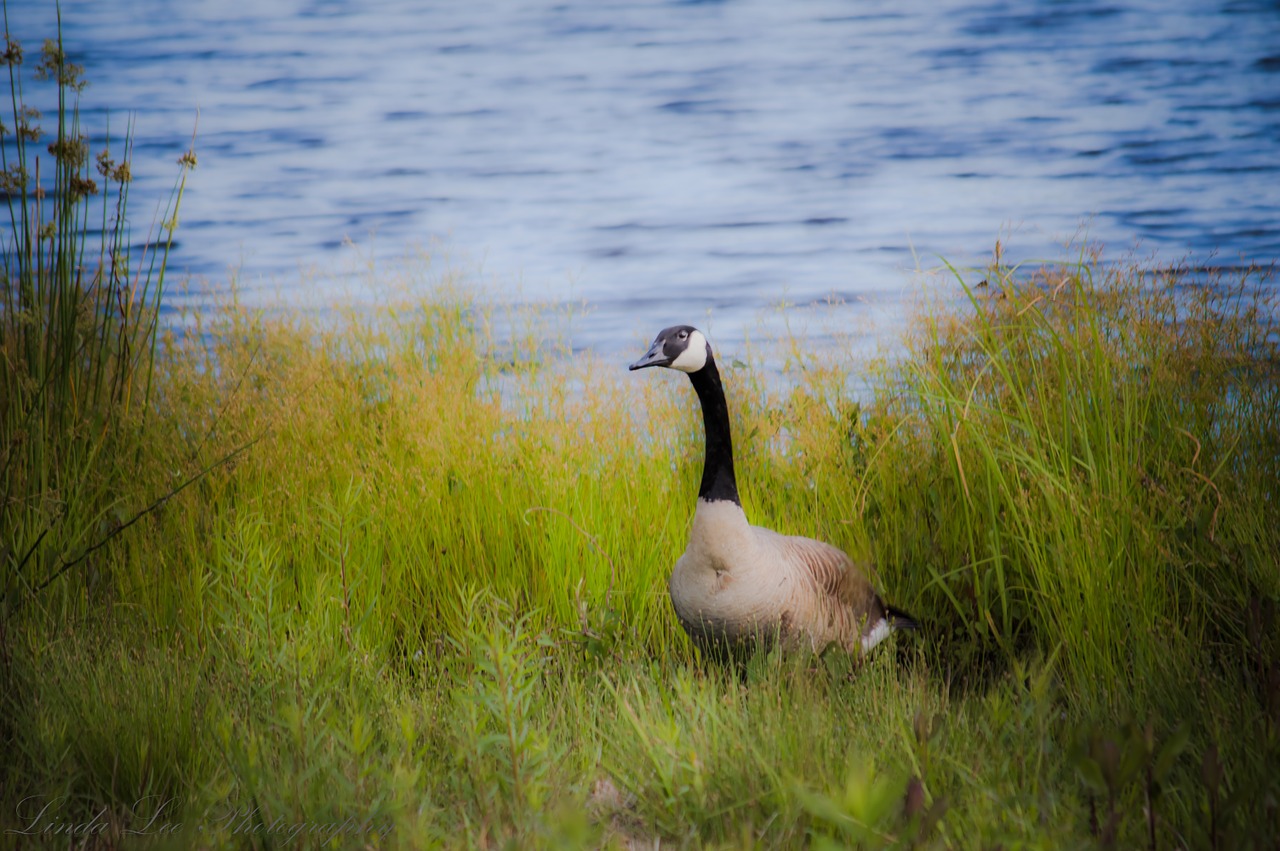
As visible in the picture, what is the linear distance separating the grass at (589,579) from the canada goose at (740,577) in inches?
5.4

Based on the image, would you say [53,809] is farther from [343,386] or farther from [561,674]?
[343,386]

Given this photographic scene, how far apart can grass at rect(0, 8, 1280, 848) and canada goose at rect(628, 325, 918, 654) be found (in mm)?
136

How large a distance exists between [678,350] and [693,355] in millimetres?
54

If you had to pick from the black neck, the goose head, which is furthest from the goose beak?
the black neck

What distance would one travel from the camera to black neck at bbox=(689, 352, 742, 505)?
8.99ft

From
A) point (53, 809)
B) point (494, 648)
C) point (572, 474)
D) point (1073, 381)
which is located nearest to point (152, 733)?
point (53, 809)

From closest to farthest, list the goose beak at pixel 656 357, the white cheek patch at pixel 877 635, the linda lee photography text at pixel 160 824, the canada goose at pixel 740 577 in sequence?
the linda lee photography text at pixel 160 824 < the canada goose at pixel 740 577 < the goose beak at pixel 656 357 < the white cheek patch at pixel 877 635

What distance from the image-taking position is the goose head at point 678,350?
2721 millimetres

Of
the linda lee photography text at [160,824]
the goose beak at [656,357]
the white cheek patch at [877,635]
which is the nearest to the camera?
the linda lee photography text at [160,824]

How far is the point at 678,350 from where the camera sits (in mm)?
2746

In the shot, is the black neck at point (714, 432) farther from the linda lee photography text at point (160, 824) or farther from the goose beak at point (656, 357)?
the linda lee photography text at point (160, 824)

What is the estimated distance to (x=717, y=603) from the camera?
2.60 meters

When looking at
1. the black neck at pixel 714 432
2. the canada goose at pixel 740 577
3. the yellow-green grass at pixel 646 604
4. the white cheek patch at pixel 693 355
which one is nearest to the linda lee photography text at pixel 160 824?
the yellow-green grass at pixel 646 604

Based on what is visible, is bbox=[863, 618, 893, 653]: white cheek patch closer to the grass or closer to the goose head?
the grass
